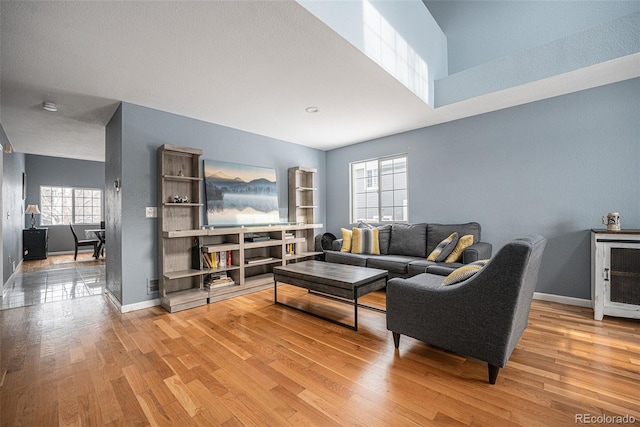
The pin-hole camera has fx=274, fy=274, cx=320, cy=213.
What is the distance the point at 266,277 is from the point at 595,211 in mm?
4240

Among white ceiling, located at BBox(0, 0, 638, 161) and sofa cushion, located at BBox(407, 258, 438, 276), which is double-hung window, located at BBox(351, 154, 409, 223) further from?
sofa cushion, located at BBox(407, 258, 438, 276)

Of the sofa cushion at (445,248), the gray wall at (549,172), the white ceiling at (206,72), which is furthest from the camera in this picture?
the sofa cushion at (445,248)

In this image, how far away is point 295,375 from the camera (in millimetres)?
1891

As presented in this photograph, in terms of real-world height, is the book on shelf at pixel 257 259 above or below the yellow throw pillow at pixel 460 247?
below

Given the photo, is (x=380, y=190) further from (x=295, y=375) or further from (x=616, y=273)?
(x=295, y=375)

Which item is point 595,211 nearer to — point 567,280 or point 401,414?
point 567,280

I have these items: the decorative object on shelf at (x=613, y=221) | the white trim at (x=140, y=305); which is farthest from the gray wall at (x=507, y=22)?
the white trim at (x=140, y=305)

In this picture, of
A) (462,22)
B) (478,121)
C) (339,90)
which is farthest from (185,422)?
(462,22)

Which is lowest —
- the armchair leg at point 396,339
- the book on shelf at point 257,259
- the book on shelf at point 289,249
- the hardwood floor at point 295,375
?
the hardwood floor at point 295,375

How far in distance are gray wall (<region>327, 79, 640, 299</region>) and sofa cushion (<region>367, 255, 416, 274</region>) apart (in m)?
1.06

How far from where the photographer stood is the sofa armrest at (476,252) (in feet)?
10.5

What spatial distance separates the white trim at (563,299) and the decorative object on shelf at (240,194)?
12.9ft

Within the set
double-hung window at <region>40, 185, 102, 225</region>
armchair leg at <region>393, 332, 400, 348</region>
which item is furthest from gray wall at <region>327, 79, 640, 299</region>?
double-hung window at <region>40, 185, 102, 225</region>

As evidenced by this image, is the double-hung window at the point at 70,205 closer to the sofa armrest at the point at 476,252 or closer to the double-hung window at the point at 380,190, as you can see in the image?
the double-hung window at the point at 380,190
